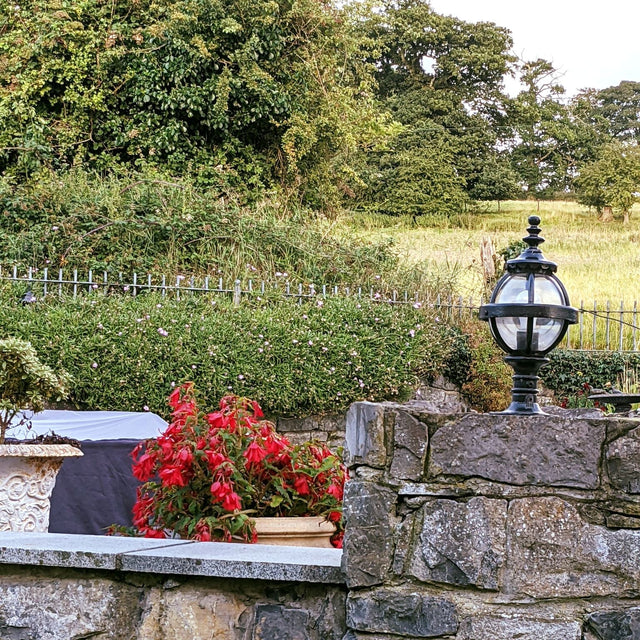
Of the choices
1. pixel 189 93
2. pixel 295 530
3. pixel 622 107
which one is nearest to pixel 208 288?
pixel 189 93

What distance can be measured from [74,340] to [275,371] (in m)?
1.68

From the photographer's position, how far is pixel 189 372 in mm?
7457

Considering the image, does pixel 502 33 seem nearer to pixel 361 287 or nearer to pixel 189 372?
pixel 361 287

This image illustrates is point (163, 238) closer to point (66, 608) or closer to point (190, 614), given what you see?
point (66, 608)

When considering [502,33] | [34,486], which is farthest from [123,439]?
[502,33]

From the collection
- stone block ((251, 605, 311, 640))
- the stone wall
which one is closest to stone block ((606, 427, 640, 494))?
the stone wall

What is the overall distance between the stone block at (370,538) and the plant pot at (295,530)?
0.83 m

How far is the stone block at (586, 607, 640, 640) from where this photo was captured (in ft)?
6.71

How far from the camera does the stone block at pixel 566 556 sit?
6.78 feet

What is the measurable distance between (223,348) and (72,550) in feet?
17.1

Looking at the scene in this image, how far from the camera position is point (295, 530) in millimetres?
3010

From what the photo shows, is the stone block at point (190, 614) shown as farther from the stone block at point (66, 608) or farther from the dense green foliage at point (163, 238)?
the dense green foliage at point (163, 238)

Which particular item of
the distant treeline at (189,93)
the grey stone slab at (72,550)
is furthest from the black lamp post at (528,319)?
the distant treeline at (189,93)

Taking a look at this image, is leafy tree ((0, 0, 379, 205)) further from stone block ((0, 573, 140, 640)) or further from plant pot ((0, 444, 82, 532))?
stone block ((0, 573, 140, 640))
